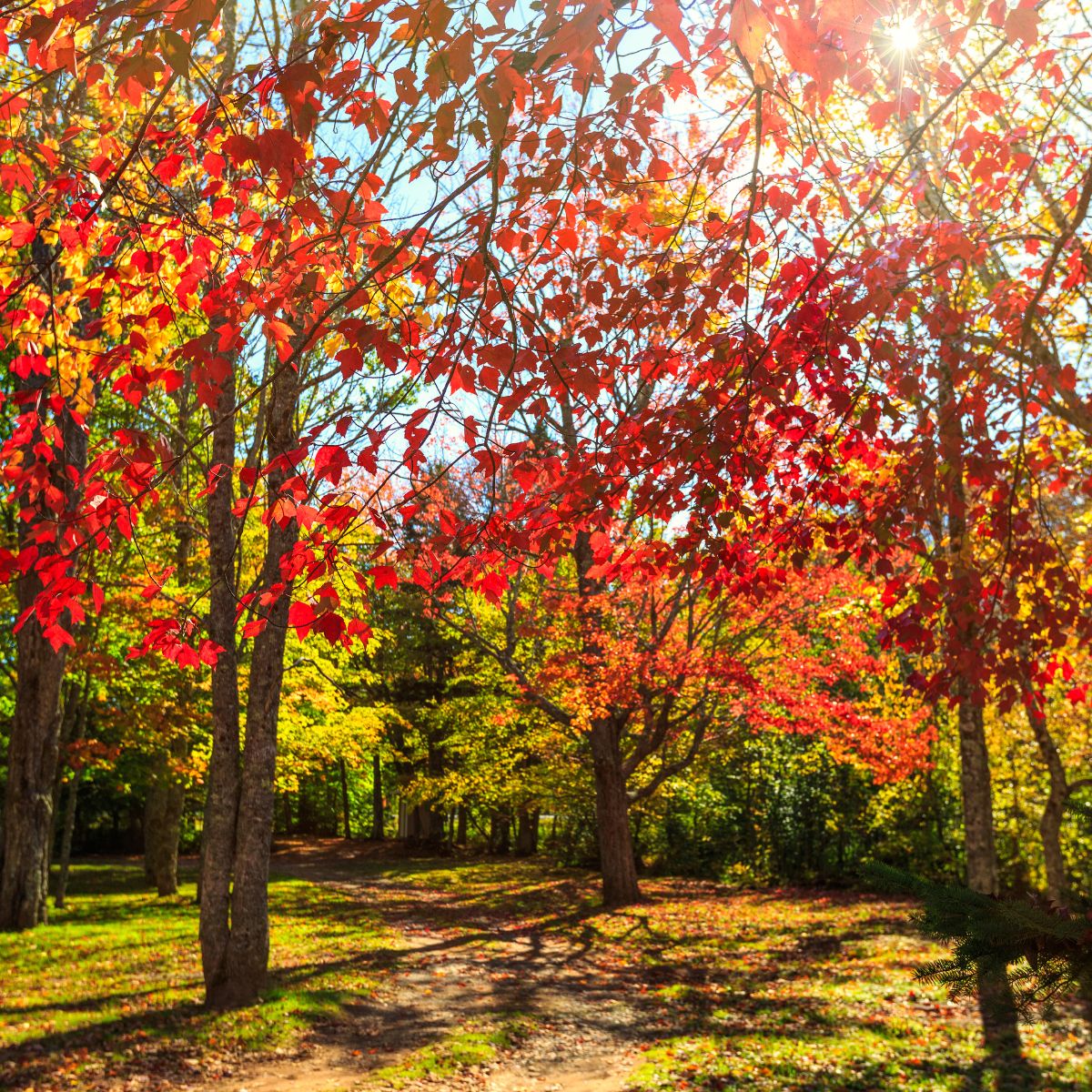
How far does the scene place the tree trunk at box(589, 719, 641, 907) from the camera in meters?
14.4

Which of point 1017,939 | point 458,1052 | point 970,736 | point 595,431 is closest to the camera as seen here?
point 1017,939

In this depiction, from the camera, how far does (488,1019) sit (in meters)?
8.35

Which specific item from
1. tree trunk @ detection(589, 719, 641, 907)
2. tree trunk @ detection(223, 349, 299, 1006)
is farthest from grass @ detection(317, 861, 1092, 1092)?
tree trunk @ detection(223, 349, 299, 1006)

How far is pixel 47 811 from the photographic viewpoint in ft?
40.4

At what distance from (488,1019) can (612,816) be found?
21.0 feet

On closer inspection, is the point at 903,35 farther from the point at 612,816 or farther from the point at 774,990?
the point at 612,816

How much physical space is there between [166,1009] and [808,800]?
41.6ft

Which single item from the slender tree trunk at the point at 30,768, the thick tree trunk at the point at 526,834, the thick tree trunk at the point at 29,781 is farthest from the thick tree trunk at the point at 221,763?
the thick tree trunk at the point at 526,834

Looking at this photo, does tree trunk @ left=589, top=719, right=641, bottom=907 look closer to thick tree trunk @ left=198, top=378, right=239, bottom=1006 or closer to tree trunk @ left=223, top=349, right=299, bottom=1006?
tree trunk @ left=223, top=349, right=299, bottom=1006

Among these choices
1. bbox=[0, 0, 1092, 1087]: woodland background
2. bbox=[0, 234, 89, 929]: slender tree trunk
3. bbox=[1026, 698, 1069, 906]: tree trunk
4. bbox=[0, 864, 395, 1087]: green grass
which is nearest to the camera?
bbox=[0, 0, 1092, 1087]: woodland background

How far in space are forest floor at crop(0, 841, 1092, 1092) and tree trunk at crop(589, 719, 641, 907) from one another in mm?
549

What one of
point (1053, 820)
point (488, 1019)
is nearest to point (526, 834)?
point (1053, 820)

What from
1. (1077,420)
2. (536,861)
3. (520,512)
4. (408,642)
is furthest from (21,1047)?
(408,642)

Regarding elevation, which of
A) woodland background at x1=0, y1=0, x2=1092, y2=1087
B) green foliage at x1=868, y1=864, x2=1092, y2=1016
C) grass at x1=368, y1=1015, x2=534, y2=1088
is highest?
woodland background at x1=0, y1=0, x2=1092, y2=1087
